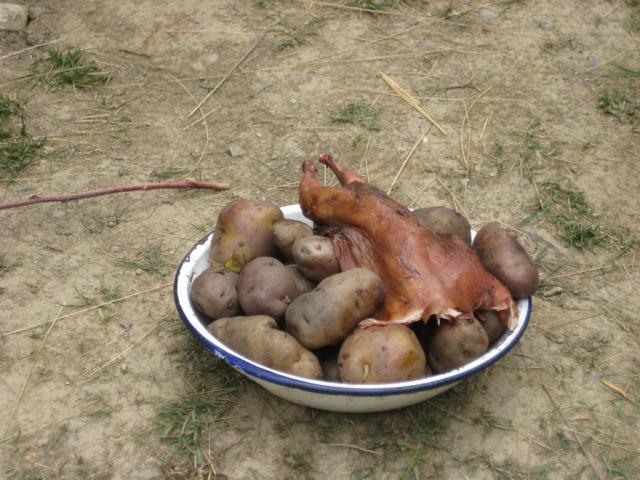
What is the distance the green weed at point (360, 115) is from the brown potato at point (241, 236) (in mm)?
1764

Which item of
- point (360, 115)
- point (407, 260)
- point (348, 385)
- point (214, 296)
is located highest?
point (407, 260)

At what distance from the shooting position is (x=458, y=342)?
2596mm

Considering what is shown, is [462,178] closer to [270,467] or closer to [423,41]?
[423,41]

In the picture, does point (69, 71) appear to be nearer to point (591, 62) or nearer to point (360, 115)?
point (360, 115)

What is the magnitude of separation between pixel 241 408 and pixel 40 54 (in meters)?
3.40

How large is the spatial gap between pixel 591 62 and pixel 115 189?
3.16 m

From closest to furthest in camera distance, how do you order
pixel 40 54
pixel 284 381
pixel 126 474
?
pixel 284 381
pixel 126 474
pixel 40 54

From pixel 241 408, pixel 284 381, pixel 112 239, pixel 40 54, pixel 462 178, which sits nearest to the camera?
pixel 284 381

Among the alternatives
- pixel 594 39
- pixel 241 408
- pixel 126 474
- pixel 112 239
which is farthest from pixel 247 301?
pixel 594 39

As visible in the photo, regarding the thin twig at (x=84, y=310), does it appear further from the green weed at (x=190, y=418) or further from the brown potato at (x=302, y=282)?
the brown potato at (x=302, y=282)

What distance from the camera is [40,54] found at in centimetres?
530

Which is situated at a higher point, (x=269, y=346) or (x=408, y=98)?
(x=269, y=346)

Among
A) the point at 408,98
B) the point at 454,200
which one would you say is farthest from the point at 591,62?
the point at 454,200

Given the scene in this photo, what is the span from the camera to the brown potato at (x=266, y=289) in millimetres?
2816
